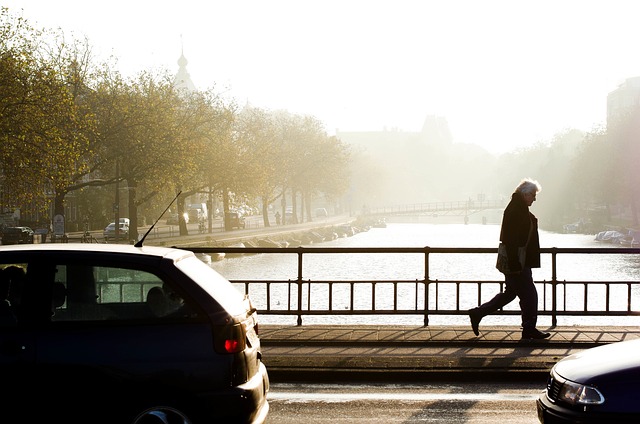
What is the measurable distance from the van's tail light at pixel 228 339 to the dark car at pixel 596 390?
2.06m

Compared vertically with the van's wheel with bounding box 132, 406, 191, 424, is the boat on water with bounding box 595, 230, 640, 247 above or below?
below

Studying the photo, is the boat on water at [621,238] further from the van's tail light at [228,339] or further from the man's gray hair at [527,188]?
the van's tail light at [228,339]

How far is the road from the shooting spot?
8016mm

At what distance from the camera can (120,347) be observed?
19.2ft

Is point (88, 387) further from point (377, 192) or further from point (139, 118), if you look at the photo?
point (377, 192)

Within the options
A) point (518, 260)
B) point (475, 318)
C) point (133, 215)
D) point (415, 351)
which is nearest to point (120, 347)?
point (415, 351)

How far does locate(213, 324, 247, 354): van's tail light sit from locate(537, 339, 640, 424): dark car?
6.76ft

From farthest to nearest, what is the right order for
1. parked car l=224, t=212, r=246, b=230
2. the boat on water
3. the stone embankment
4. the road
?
parked car l=224, t=212, r=246, b=230
the boat on water
the stone embankment
the road

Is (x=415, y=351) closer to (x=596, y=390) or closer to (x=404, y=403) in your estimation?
(x=404, y=403)

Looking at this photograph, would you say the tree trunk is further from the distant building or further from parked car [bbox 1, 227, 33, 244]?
the distant building

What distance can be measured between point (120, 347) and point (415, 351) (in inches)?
220

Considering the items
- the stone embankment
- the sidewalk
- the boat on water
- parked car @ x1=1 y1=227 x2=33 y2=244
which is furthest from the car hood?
the boat on water

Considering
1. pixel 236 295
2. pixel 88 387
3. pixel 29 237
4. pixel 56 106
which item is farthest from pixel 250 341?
pixel 29 237

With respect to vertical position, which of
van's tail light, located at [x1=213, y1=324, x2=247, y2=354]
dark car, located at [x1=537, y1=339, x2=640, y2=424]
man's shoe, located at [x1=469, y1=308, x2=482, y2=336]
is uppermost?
van's tail light, located at [x1=213, y1=324, x2=247, y2=354]
